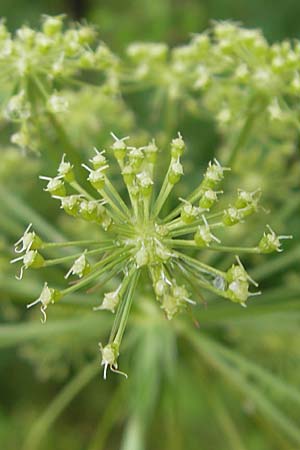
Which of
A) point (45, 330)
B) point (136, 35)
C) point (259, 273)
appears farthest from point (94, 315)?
point (136, 35)

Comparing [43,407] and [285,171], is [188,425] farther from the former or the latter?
[285,171]

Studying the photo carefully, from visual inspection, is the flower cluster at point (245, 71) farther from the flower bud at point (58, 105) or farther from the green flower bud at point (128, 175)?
the green flower bud at point (128, 175)

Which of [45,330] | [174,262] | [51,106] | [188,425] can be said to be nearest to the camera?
[174,262]

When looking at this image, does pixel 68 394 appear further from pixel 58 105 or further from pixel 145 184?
pixel 145 184

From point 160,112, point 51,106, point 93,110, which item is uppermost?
point 160,112

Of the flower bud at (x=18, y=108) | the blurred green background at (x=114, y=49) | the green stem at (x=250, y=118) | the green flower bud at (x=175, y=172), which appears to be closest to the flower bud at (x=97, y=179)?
the green flower bud at (x=175, y=172)

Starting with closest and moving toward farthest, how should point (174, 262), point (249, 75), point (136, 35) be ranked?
point (174, 262) → point (249, 75) → point (136, 35)
